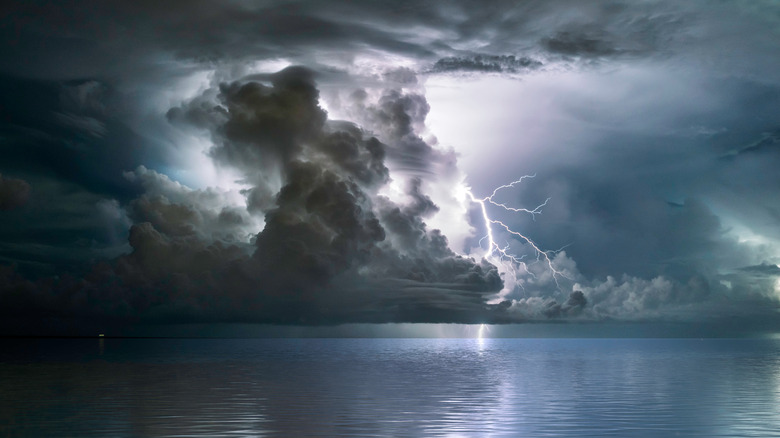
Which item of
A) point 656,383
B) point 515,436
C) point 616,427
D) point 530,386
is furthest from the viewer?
point 656,383

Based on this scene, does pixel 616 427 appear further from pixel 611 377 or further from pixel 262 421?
pixel 611 377

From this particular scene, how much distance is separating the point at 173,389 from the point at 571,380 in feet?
167

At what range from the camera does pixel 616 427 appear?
47.2 metres

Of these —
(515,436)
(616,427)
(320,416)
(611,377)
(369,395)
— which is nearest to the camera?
(515,436)

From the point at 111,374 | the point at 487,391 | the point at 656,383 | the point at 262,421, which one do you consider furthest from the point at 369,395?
the point at 111,374

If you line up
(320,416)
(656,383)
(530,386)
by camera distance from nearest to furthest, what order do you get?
1. (320,416)
2. (530,386)
3. (656,383)

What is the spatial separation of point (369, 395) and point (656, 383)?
41025 millimetres

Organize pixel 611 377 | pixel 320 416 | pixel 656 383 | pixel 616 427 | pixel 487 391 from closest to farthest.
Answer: pixel 616 427 → pixel 320 416 → pixel 487 391 → pixel 656 383 → pixel 611 377

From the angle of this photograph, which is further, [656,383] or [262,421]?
[656,383]

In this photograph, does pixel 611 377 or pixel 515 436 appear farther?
pixel 611 377

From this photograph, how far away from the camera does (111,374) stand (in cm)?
10119

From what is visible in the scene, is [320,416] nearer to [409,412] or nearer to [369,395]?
[409,412]

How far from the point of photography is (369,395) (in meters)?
68.3

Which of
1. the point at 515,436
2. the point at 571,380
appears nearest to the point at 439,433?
the point at 515,436
